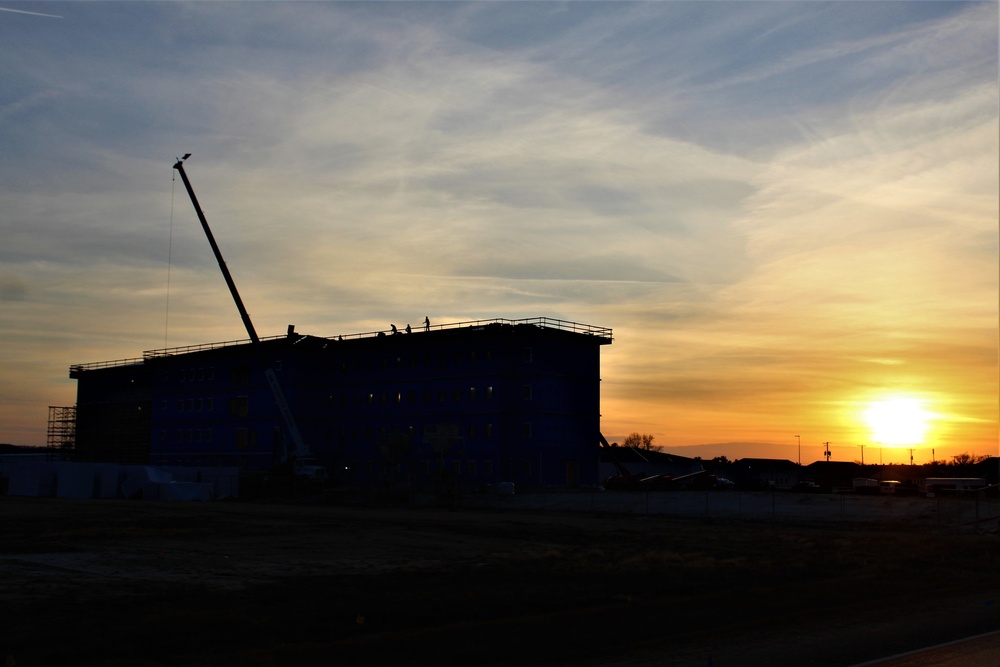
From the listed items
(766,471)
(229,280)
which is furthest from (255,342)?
(766,471)

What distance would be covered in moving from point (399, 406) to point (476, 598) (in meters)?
78.4

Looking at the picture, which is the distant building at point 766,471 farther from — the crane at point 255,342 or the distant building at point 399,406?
the crane at point 255,342

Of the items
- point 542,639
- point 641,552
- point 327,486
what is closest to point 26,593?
point 542,639

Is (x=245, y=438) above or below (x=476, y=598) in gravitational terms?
above

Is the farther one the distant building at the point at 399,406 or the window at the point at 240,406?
the window at the point at 240,406

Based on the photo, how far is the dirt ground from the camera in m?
14.6

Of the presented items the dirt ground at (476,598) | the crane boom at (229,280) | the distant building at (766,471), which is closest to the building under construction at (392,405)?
the crane boom at (229,280)

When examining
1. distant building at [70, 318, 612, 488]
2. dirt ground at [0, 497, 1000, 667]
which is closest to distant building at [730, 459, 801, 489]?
distant building at [70, 318, 612, 488]

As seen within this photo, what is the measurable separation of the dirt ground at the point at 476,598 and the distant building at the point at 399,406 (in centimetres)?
4386

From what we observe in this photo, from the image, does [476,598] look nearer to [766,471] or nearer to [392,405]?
[392,405]

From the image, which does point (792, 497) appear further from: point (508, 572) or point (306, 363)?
point (306, 363)

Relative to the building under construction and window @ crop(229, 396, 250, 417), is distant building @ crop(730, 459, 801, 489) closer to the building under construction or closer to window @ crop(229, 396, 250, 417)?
the building under construction

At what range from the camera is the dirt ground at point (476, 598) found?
575 inches

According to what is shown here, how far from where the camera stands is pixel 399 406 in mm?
97688
